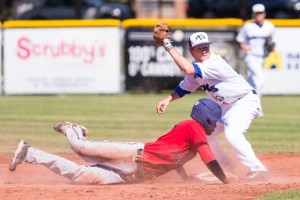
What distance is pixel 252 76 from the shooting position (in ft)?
64.1

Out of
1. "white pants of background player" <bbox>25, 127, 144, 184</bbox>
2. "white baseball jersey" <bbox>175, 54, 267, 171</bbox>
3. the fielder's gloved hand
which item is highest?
the fielder's gloved hand

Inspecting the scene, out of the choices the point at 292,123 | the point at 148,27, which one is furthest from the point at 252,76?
the point at 148,27

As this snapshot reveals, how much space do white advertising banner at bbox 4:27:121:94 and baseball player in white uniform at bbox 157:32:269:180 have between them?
1262 centimetres

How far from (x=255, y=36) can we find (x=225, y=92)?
925 centimetres

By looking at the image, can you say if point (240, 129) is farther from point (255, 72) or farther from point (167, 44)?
point (255, 72)

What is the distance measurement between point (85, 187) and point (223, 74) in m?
1.89

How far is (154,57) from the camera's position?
24.2 metres

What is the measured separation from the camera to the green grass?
15273mm

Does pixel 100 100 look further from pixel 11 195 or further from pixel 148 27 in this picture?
pixel 11 195

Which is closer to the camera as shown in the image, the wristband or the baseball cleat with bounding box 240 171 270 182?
the wristband

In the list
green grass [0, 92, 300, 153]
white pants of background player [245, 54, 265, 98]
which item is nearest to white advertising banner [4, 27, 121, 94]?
green grass [0, 92, 300, 153]

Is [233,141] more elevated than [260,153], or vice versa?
[233,141]

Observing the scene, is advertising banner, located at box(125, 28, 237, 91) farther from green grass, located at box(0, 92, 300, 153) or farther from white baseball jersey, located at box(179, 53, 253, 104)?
white baseball jersey, located at box(179, 53, 253, 104)

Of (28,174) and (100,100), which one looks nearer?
(28,174)
